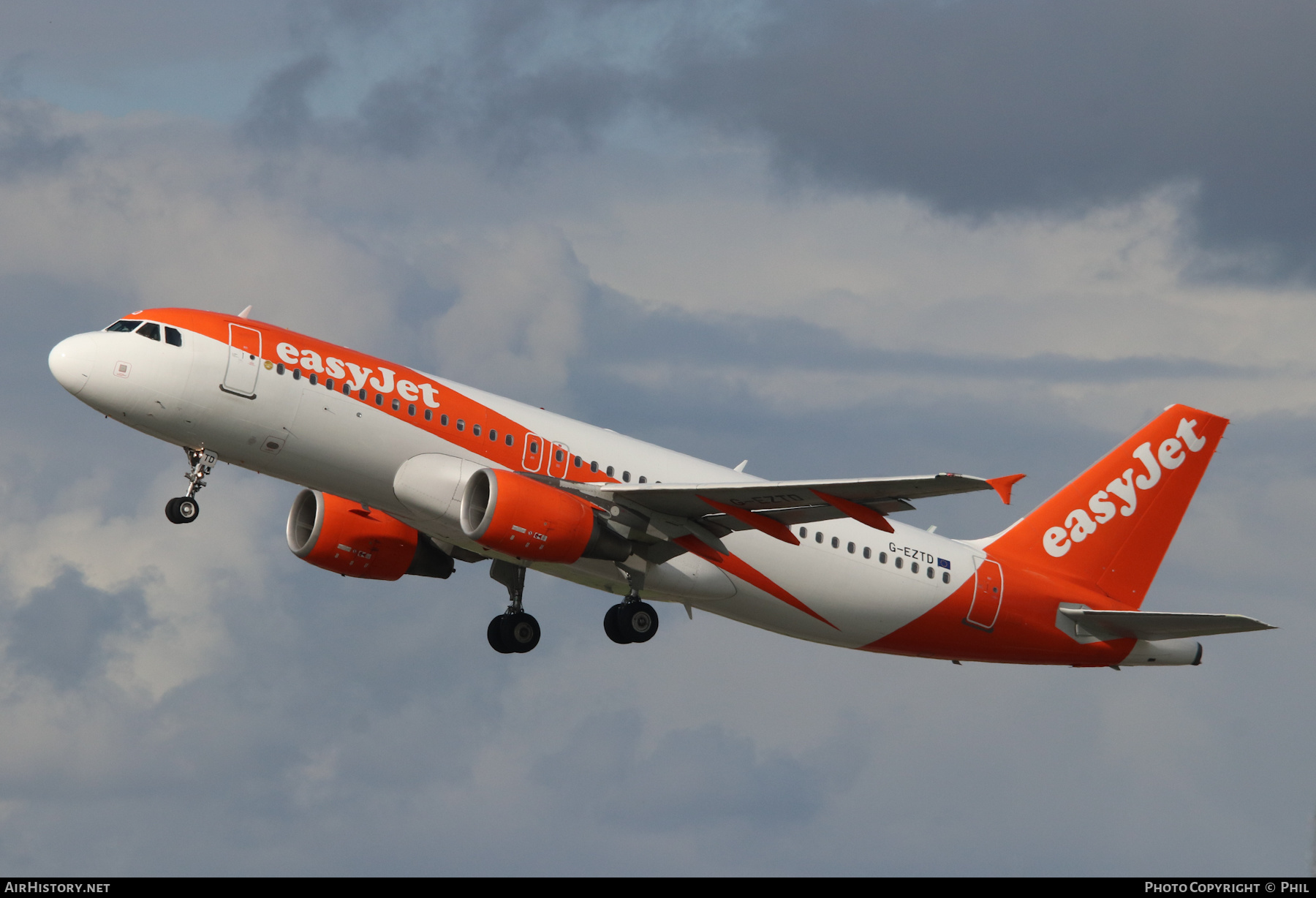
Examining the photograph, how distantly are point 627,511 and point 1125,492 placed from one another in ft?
57.4

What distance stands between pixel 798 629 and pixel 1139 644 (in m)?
10.5

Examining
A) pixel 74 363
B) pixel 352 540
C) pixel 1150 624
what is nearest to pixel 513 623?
pixel 352 540

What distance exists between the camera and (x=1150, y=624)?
45031mm

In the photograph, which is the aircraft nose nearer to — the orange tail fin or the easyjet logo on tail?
the orange tail fin

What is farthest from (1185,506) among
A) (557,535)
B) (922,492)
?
(557,535)

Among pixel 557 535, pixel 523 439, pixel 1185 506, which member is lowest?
pixel 557 535

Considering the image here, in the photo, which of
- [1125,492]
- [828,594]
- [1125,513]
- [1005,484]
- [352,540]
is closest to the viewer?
[1005,484]

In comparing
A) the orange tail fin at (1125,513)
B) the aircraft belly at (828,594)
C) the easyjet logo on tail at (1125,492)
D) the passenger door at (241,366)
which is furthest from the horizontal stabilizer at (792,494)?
the easyjet logo on tail at (1125,492)

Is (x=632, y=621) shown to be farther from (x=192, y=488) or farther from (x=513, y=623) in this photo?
(x=192, y=488)

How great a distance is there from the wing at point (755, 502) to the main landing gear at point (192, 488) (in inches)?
333

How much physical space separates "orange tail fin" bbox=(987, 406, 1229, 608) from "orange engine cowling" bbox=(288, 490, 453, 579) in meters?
16.7

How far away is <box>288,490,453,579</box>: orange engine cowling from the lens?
4422 cm
